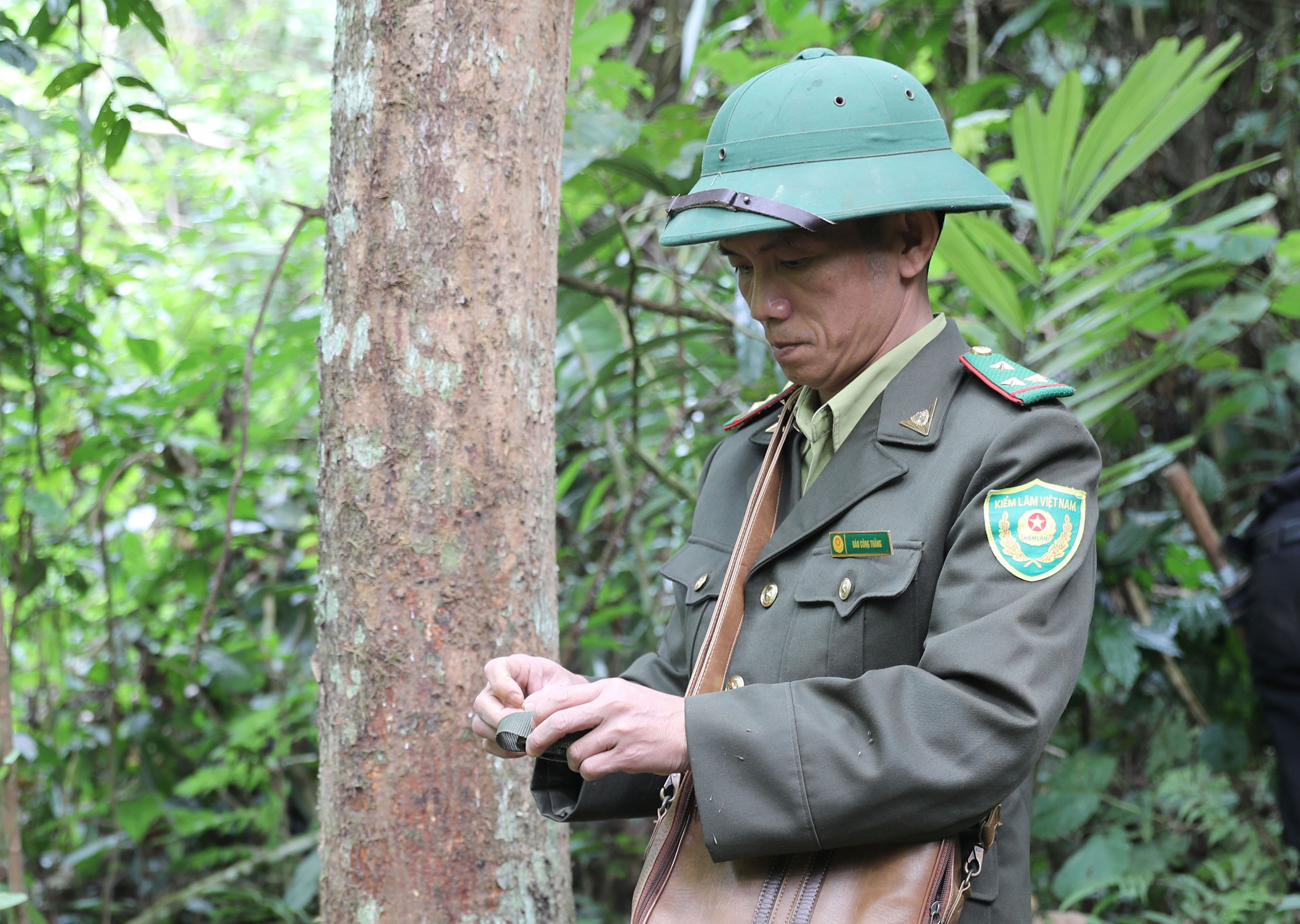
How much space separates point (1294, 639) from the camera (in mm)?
2750

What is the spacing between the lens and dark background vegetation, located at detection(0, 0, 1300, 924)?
8.29 ft

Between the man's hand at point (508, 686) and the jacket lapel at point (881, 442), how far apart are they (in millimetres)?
289

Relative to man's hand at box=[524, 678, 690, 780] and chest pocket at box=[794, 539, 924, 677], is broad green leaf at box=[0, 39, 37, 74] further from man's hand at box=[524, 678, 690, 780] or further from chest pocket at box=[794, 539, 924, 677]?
chest pocket at box=[794, 539, 924, 677]

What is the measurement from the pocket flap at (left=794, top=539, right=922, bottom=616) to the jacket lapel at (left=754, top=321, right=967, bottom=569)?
5 centimetres

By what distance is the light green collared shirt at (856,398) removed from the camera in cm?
134

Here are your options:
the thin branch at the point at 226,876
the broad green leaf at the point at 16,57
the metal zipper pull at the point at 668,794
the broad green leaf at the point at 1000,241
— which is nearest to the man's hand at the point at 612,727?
the metal zipper pull at the point at 668,794

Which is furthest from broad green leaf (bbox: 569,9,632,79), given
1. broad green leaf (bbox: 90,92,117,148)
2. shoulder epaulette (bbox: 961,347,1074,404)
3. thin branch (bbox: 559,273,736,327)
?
shoulder epaulette (bbox: 961,347,1074,404)

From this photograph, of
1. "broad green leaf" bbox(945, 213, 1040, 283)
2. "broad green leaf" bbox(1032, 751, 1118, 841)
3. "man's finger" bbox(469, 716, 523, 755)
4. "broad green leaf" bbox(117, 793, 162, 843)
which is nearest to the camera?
"man's finger" bbox(469, 716, 523, 755)

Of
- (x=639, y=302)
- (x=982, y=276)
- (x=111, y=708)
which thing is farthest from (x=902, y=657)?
(x=111, y=708)

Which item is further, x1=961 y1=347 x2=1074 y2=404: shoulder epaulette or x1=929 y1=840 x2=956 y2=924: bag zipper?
x1=961 y1=347 x2=1074 y2=404: shoulder epaulette

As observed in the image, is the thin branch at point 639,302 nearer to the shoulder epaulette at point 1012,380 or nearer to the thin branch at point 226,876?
the shoulder epaulette at point 1012,380

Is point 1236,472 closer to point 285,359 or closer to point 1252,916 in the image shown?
point 1252,916

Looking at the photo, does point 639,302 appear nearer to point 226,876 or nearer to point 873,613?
point 873,613

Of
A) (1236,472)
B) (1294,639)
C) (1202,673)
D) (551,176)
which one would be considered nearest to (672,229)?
(551,176)
